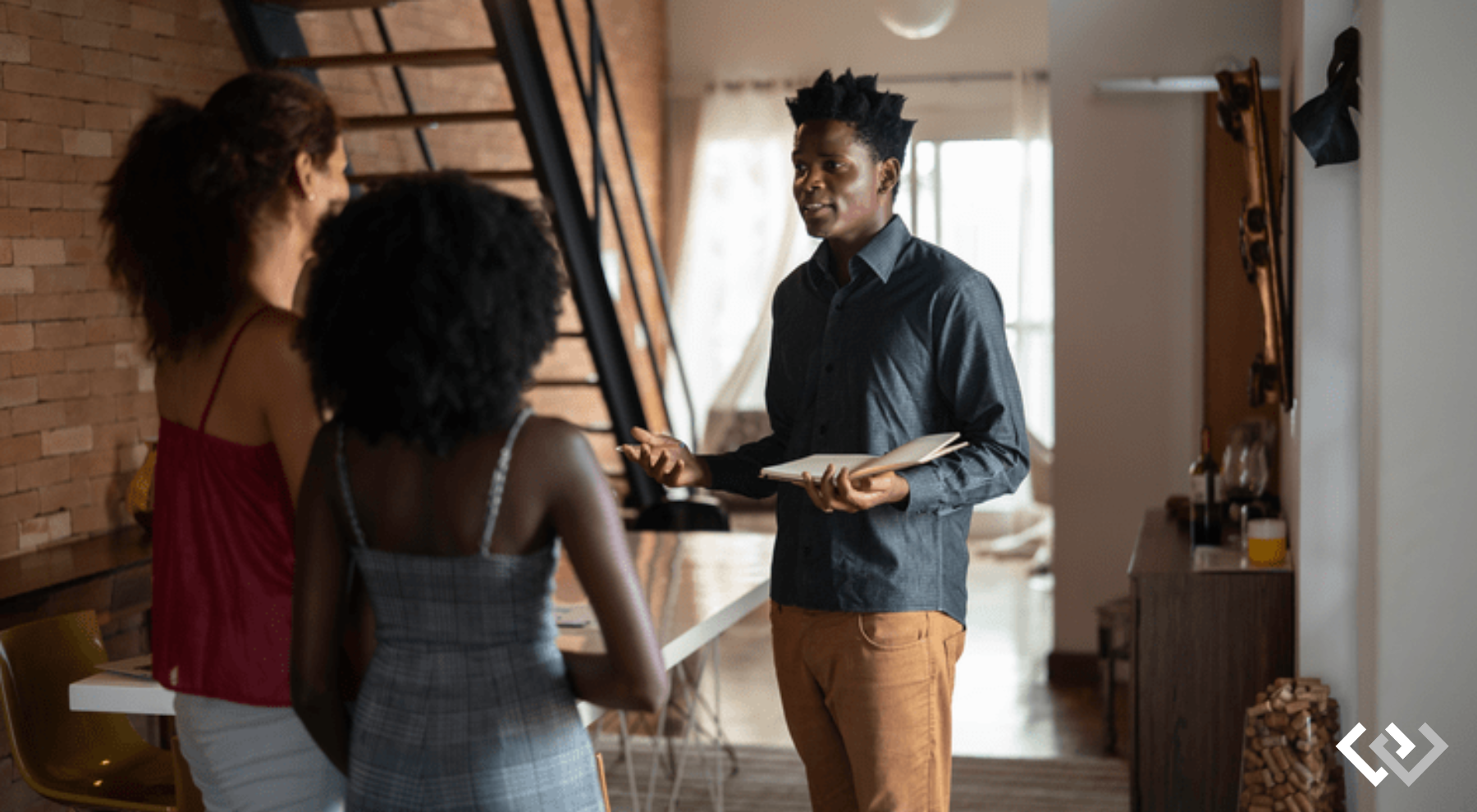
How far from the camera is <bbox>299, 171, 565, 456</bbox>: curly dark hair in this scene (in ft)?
4.39

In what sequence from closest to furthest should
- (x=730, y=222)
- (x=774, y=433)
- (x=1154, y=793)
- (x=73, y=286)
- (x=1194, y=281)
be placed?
(x=774, y=433) < (x=1154, y=793) < (x=73, y=286) < (x=1194, y=281) < (x=730, y=222)

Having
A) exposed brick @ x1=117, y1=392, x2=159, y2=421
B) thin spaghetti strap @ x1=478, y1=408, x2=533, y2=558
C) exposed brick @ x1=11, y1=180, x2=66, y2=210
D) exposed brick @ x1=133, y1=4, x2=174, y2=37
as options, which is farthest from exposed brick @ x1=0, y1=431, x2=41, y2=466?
thin spaghetti strap @ x1=478, y1=408, x2=533, y2=558

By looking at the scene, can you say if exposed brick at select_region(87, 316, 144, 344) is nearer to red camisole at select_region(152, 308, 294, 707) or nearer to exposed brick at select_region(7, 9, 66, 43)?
exposed brick at select_region(7, 9, 66, 43)

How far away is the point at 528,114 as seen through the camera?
4238mm

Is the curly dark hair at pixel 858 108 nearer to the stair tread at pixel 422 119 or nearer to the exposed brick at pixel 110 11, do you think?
the stair tread at pixel 422 119

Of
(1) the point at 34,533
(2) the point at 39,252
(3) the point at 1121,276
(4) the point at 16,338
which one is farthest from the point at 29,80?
(3) the point at 1121,276

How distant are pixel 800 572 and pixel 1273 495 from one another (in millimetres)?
2530

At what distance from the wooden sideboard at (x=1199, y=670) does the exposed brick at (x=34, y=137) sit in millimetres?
3093

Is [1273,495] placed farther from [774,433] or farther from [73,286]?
[73,286]

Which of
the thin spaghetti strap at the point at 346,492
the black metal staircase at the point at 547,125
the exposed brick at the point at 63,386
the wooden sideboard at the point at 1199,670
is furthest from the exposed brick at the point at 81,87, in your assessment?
the wooden sideboard at the point at 1199,670

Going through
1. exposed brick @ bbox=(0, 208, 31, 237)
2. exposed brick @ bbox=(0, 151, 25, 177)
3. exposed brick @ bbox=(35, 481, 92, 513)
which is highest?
exposed brick @ bbox=(0, 151, 25, 177)

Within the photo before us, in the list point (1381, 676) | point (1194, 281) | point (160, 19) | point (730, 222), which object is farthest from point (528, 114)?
point (730, 222)

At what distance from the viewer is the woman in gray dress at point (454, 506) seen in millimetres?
1349

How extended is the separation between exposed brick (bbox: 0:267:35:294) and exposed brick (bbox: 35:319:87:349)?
106mm
